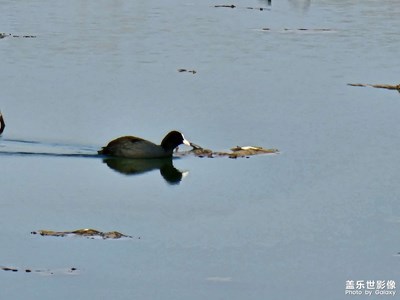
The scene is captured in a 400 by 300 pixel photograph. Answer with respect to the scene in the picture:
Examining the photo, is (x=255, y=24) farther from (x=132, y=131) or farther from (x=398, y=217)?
(x=398, y=217)

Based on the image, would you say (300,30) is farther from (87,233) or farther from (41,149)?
(87,233)

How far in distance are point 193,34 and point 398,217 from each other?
16445 mm

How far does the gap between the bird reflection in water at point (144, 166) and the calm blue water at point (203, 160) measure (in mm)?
145

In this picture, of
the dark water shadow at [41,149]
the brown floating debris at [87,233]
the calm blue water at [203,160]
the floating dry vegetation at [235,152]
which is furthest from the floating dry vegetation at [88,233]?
the floating dry vegetation at [235,152]

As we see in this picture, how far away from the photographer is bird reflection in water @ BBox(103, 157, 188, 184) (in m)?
17.8

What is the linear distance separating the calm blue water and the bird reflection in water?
0.48 ft

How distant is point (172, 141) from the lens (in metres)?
18.7

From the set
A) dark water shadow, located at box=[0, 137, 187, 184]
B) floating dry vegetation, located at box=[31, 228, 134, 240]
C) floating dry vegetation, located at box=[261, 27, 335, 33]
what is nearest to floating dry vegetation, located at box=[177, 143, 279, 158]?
dark water shadow, located at box=[0, 137, 187, 184]

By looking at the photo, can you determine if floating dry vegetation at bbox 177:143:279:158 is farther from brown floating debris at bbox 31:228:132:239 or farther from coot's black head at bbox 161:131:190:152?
brown floating debris at bbox 31:228:132:239

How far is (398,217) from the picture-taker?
15.4m

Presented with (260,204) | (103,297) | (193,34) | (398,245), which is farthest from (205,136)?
(193,34)

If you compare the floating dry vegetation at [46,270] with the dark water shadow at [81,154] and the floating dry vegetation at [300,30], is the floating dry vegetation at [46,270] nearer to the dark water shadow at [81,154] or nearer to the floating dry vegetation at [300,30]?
the dark water shadow at [81,154]

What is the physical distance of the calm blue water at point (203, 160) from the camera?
1314cm

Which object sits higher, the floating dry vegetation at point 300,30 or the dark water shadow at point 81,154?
the dark water shadow at point 81,154
